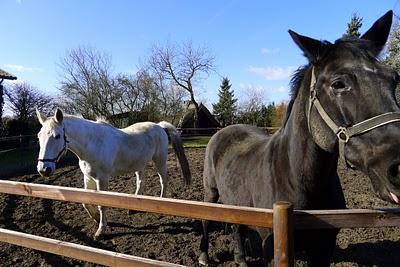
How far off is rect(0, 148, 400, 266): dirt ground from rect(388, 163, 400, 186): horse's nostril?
2910 millimetres

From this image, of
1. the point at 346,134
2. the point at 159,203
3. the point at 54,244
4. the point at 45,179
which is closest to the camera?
the point at 346,134

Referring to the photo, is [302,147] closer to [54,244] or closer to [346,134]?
[346,134]

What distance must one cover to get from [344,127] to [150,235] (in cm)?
408

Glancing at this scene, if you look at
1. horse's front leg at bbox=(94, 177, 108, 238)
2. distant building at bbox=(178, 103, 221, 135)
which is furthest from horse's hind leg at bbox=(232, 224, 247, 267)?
distant building at bbox=(178, 103, 221, 135)

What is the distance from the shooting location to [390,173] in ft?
5.25

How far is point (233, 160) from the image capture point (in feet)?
12.6

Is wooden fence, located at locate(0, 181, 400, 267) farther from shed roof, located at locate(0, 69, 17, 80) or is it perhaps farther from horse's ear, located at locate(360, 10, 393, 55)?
shed roof, located at locate(0, 69, 17, 80)

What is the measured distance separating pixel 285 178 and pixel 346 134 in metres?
0.80

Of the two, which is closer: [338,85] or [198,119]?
[338,85]

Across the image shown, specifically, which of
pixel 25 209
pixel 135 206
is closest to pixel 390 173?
pixel 135 206

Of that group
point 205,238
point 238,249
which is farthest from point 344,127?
point 205,238

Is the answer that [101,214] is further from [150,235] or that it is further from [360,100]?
→ [360,100]

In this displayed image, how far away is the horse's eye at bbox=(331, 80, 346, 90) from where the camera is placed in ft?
6.15

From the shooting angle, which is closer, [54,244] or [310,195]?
[310,195]
